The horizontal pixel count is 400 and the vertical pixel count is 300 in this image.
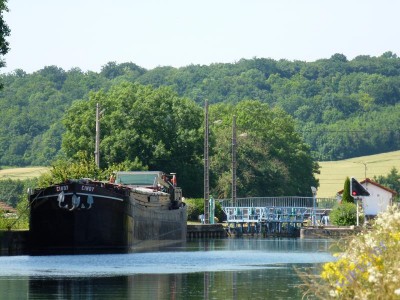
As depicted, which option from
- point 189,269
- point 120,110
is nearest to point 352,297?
point 189,269

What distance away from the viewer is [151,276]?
3953 centimetres

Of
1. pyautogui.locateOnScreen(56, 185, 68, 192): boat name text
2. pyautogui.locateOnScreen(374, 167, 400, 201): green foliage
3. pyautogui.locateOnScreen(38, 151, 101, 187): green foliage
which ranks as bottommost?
pyautogui.locateOnScreen(56, 185, 68, 192): boat name text

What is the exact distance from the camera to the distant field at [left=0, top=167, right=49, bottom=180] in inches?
7215

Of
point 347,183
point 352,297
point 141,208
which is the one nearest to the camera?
point 352,297

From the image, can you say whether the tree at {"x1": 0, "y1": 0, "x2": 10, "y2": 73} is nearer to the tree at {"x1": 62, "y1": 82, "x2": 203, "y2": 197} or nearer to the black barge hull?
the black barge hull

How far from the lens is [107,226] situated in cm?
Result: 5578

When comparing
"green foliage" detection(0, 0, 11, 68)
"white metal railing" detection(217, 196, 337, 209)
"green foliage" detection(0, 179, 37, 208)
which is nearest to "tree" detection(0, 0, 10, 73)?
"green foliage" detection(0, 0, 11, 68)

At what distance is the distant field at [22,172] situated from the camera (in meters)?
183

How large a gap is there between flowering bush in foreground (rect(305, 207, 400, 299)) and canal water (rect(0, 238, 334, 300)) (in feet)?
10.9

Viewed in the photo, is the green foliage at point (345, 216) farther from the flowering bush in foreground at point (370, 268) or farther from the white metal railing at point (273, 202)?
the flowering bush in foreground at point (370, 268)

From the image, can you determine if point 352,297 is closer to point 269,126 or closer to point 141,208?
point 141,208

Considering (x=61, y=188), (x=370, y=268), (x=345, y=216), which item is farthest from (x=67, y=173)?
(x=370, y=268)

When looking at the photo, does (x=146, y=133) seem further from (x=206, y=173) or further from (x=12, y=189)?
(x=12, y=189)

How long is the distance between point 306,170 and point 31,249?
316 feet
